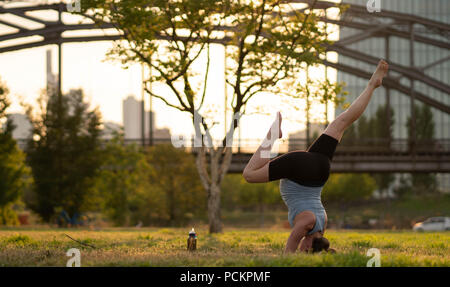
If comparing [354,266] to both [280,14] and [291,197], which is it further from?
[280,14]

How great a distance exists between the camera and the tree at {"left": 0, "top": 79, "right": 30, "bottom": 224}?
3083 cm

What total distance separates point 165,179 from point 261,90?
20.6m

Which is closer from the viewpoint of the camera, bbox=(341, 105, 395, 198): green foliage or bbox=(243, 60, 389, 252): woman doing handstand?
bbox=(243, 60, 389, 252): woman doing handstand

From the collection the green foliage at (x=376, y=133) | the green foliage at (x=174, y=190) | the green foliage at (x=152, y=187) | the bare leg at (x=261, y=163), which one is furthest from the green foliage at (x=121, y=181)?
the green foliage at (x=376, y=133)

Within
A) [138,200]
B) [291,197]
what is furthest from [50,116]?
[291,197]

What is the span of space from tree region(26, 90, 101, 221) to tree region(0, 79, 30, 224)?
126cm

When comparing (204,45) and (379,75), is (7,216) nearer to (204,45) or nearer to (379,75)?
(204,45)

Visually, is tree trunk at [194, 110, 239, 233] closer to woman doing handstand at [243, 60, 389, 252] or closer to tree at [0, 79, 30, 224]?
woman doing handstand at [243, 60, 389, 252]

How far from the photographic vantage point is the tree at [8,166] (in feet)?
101

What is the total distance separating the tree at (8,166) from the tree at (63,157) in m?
1.26

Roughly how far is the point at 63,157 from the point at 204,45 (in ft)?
48.1

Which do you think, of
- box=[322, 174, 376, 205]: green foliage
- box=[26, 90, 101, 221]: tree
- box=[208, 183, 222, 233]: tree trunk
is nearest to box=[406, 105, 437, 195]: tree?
box=[322, 174, 376, 205]: green foliage
